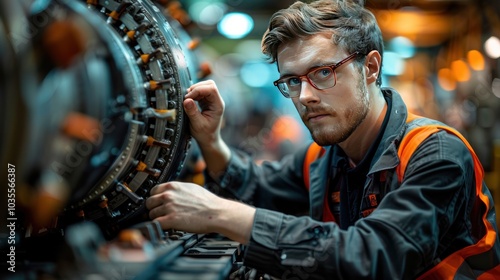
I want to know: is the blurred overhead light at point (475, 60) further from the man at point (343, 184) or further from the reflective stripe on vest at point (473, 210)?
the reflective stripe on vest at point (473, 210)

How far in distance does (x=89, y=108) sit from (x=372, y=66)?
3.30 ft

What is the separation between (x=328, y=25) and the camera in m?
1.63

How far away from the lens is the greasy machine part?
0.92m

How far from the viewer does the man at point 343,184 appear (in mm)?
1241

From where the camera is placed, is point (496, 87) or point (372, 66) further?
point (496, 87)

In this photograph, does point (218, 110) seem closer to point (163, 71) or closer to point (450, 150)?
point (163, 71)

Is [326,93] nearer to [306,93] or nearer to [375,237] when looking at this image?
[306,93]

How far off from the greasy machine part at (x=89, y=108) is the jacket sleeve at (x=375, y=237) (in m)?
0.35

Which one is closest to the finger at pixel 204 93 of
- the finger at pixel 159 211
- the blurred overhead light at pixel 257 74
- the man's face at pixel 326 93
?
the man's face at pixel 326 93

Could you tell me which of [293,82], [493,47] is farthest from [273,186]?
[493,47]

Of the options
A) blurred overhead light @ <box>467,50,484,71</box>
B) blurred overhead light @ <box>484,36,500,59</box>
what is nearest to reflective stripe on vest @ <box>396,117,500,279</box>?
blurred overhead light @ <box>484,36,500,59</box>

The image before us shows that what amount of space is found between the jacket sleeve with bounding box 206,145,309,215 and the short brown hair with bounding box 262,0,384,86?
1.59ft

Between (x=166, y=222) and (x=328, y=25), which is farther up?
(x=328, y=25)

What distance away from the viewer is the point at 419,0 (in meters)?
3.96
